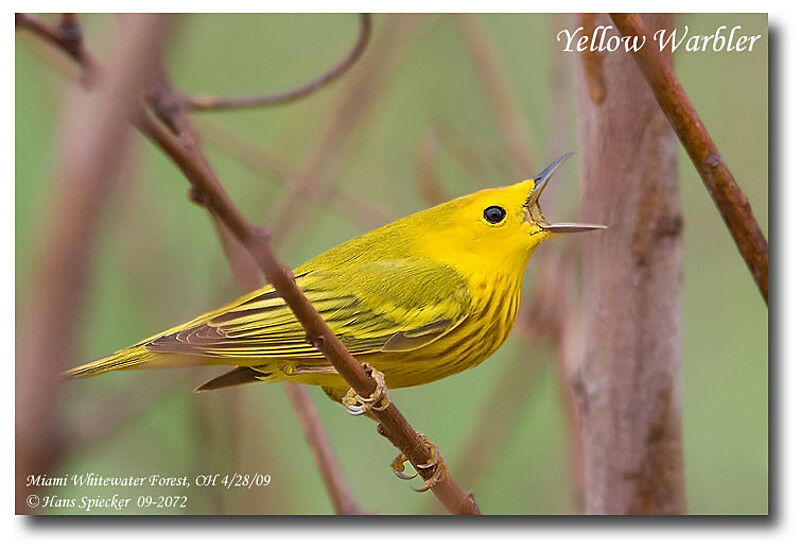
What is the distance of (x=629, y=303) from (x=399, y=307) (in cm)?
50

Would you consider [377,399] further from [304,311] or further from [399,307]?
[399,307]

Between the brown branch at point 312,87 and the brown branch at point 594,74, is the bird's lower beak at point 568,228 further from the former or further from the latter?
the brown branch at point 312,87

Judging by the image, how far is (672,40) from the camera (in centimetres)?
214

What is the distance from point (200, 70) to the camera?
2.27 meters

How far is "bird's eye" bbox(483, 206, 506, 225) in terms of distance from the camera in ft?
6.78

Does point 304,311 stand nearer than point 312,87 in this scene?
Yes

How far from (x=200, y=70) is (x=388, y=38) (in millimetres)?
455

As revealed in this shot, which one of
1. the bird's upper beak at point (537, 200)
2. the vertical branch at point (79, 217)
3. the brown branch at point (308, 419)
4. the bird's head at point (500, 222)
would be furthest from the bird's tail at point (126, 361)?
the vertical branch at point (79, 217)

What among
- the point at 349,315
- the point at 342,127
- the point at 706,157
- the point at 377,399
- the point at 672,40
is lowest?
the point at 377,399

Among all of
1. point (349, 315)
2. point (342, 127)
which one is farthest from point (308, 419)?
point (342, 127)

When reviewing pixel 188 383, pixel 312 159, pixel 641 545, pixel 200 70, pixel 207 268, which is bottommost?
pixel 641 545

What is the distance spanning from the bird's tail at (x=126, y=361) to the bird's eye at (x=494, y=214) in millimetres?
752
